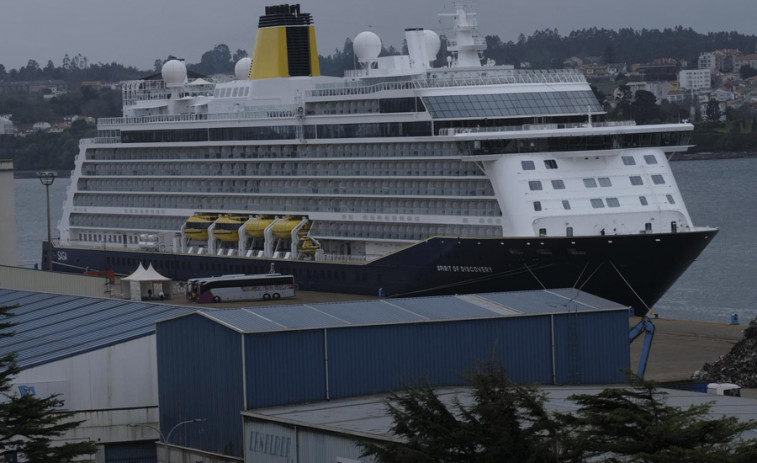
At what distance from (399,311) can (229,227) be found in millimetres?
34184

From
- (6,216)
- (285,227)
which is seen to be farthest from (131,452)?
(6,216)

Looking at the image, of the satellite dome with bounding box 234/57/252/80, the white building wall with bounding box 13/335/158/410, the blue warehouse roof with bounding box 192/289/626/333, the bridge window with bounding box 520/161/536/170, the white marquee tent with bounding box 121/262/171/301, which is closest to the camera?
the blue warehouse roof with bounding box 192/289/626/333

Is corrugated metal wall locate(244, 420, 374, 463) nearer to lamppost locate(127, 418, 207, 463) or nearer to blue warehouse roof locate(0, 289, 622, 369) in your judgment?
blue warehouse roof locate(0, 289, 622, 369)

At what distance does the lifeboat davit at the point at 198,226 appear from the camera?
229 feet

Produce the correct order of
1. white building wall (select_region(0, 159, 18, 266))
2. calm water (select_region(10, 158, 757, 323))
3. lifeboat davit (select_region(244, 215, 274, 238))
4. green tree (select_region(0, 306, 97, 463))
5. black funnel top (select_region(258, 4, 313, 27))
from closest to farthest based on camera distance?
green tree (select_region(0, 306, 97, 463)) < lifeboat davit (select_region(244, 215, 274, 238)) < white building wall (select_region(0, 159, 18, 266)) < black funnel top (select_region(258, 4, 313, 27)) < calm water (select_region(10, 158, 757, 323))

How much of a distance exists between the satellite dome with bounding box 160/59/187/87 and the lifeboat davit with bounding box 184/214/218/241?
31.2ft

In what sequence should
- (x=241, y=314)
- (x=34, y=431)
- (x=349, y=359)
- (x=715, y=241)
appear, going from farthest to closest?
(x=715, y=241)
(x=241, y=314)
(x=349, y=359)
(x=34, y=431)

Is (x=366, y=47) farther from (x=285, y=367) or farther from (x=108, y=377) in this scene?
(x=285, y=367)

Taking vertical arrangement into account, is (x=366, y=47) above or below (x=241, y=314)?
above

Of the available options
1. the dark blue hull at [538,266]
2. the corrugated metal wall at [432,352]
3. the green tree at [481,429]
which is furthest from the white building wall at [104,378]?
the dark blue hull at [538,266]

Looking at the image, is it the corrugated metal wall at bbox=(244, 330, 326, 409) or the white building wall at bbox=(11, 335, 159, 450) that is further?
the white building wall at bbox=(11, 335, 159, 450)


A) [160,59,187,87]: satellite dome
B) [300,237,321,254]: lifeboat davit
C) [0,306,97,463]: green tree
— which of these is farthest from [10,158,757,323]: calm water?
[0,306,97,463]: green tree

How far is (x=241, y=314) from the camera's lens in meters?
33.5

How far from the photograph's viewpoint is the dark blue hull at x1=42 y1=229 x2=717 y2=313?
2079 inches
